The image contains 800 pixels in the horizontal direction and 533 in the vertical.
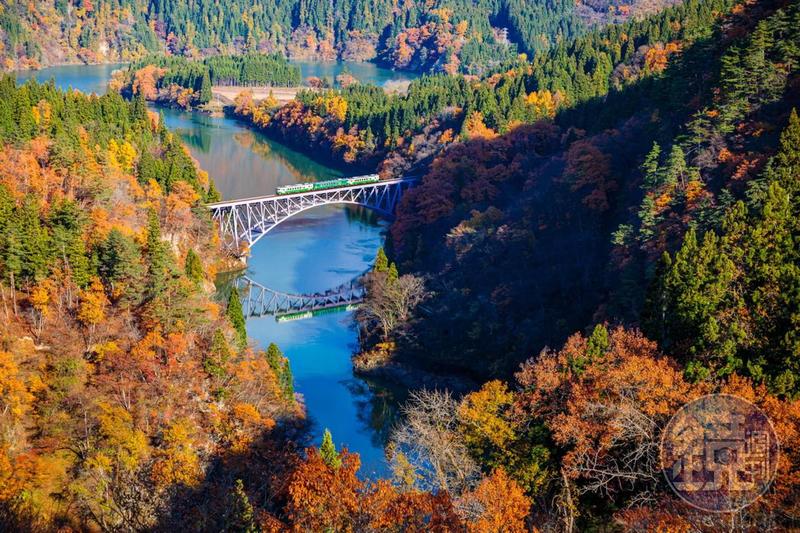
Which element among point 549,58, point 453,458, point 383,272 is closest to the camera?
point 453,458

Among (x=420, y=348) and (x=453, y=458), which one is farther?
(x=420, y=348)

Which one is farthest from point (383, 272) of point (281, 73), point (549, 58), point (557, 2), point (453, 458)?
point (557, 2)

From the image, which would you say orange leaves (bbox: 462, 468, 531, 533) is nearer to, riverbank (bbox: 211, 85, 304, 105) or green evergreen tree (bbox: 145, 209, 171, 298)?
green evergreen tree (bbox: 145, 209, 171, 298)

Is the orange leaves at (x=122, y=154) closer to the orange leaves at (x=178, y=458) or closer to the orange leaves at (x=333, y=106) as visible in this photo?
the orange leaves at (x=178, y=458)

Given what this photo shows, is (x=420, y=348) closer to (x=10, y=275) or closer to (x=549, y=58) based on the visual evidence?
(x=10, y=275)

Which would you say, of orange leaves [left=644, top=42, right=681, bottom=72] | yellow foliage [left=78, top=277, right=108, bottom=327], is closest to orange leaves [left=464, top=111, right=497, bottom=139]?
orange leaves [left=644, top=42, right=681, bottom=72]

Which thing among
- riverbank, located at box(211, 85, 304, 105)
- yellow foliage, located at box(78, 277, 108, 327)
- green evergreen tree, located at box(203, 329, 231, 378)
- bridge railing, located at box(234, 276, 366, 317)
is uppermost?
yellow foliage, located at box(78, 277, 108, 327)

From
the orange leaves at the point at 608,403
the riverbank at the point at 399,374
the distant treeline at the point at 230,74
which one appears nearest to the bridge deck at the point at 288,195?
the riverbank at the point at 399,374
